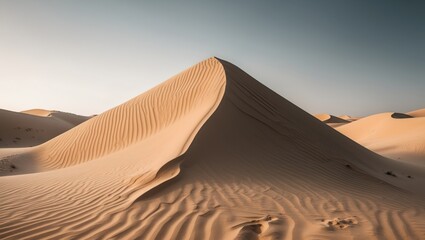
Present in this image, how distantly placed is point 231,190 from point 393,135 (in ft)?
79.2

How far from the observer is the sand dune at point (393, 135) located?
15.8 metres

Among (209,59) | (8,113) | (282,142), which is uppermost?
(8,113)

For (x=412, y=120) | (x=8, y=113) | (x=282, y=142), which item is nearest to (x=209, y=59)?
(x=282, y=142)

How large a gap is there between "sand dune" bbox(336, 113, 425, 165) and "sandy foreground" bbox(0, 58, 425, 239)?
21.6 feet

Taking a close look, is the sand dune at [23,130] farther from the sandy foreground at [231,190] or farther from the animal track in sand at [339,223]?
the animal track in sand at [339,223]

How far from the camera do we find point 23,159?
12.9 metres

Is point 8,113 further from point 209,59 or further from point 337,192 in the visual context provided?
point 337,192

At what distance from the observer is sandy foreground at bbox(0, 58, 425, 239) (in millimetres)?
3174

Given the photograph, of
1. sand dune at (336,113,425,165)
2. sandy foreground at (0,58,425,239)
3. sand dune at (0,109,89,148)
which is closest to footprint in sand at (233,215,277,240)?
sandy foreground at (0,58,425,239)

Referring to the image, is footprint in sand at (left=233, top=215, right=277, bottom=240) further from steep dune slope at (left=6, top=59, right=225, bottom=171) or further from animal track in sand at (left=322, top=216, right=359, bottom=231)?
steep dune slope at (left=6, top=59, right=225, bottom=171)

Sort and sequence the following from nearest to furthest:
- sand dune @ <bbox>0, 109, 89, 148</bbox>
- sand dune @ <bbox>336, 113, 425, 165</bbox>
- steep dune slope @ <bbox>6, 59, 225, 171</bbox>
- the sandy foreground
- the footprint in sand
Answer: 1. the footprint in sand
2. the sandy foreground
3. steep dune slope @ <bbox>6, 59, 225, 171</bbox>
4. sand dune @ <bbox>336, 113, 425, 165</bbox>
5. sand dune @ <bbox>0, 109, 89, 148</bbox>

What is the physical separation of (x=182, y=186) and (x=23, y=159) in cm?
1208

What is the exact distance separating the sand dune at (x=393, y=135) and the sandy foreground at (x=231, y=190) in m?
6.58

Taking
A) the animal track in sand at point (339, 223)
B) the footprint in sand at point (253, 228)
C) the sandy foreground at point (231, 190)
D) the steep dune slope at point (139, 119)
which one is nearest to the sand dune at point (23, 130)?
the steep dune slope at point (139, 119)
